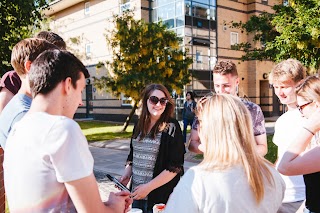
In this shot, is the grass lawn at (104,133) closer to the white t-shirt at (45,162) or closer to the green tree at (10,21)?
the green tree at (10,21)

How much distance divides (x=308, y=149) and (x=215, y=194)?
794 mm

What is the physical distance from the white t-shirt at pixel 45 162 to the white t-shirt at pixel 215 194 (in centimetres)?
48

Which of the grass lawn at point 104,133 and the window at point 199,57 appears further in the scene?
the window at point 199,57

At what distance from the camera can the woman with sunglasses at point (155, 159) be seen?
2.88 metres

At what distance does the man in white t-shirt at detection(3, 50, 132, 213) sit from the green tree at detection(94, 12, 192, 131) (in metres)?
13.1

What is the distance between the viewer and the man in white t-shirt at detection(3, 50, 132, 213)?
135cm

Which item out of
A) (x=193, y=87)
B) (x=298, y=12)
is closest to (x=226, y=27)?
(x=193, y=87)

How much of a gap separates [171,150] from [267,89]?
2642 centimetres

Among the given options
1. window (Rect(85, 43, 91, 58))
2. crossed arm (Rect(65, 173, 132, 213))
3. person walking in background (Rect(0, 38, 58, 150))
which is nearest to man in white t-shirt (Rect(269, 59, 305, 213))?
crossed arm (Rect(65, 173, 132, 213))

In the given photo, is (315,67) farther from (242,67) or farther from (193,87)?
(242,67)

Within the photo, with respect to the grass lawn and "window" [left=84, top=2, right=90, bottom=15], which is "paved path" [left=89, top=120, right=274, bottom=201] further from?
"window" [left=84, top=2, right=90, bottom=15]

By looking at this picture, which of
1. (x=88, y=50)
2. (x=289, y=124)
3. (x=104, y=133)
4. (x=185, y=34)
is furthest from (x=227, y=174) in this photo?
(x=88, y=50)

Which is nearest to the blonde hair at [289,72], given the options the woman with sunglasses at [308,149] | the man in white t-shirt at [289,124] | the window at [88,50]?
the man in white t-shirt at [289,124]

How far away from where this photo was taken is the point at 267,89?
2755cm
